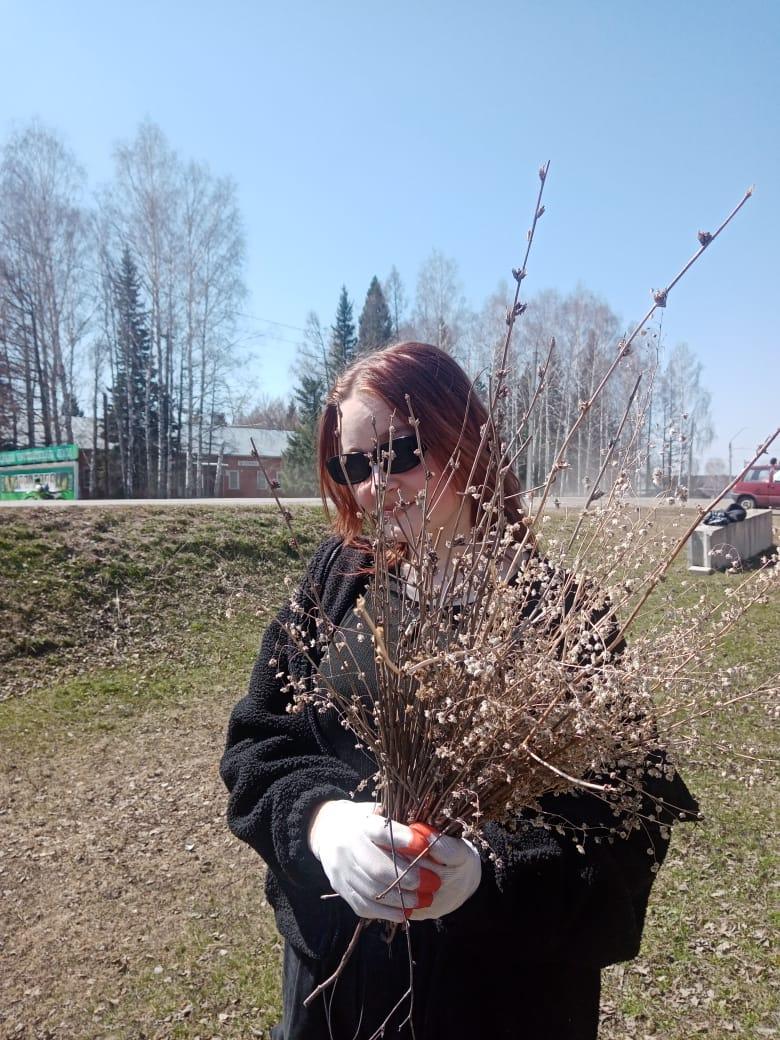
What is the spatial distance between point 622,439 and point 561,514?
167mm

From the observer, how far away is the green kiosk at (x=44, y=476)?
64.8ft

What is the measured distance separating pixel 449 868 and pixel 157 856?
3926 mm

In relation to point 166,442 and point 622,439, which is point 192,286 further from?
point 622,439

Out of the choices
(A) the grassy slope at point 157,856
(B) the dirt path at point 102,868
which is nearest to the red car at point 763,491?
(A) the grassy slope at point 157,856

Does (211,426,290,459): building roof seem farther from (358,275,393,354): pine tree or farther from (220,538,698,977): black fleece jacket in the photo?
(220,538,698,977): black fleece jacket

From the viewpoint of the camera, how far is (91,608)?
8211mm

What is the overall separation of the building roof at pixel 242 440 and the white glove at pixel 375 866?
77.8 ft

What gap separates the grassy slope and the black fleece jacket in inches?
10.9

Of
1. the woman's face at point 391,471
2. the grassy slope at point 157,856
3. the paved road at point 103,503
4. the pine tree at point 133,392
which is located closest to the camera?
the woman's face at point 391,471

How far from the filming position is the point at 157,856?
4.39m

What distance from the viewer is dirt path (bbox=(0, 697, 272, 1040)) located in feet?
10.7

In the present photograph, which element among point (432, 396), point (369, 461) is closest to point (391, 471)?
point (369, 461)

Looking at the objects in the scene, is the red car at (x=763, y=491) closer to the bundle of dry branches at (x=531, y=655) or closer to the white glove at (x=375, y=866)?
the bundle of dry branches at (x=531, y=655)

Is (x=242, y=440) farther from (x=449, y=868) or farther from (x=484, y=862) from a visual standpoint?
(x=449, y=868)
